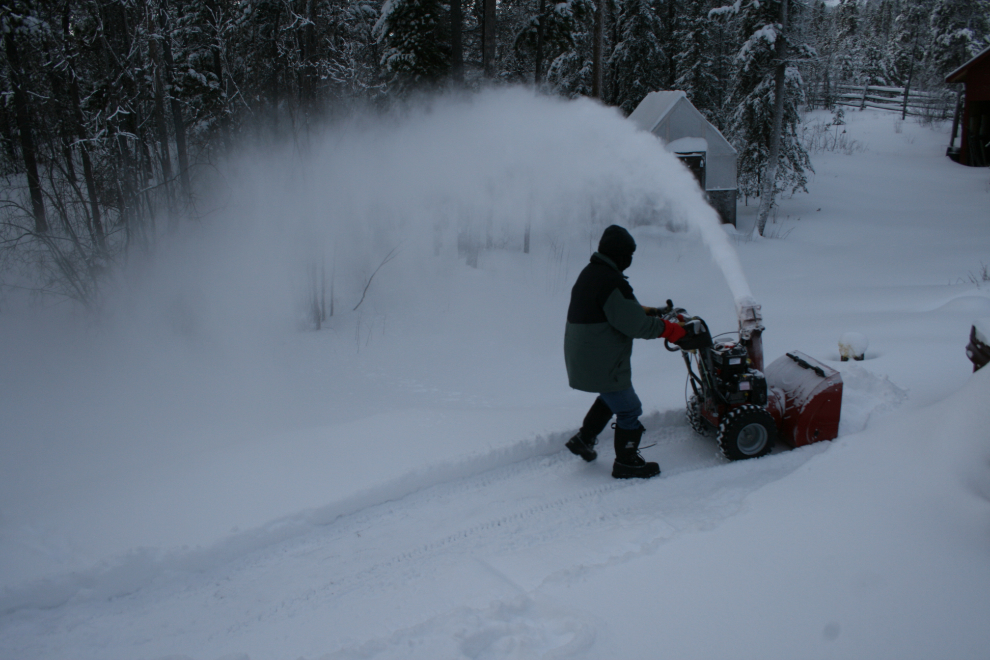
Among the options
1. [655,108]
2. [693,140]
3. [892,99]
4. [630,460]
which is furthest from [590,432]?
[892,99]

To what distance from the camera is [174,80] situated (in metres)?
14.9

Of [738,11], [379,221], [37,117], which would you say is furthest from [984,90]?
[37,117]

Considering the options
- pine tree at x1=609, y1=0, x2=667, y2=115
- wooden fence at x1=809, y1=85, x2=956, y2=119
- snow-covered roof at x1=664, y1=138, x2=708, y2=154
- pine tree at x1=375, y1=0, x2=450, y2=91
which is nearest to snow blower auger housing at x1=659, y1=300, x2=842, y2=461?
pine tree at x1=375, y1=0, x2=450, y2=91

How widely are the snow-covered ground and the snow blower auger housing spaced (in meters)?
0.22

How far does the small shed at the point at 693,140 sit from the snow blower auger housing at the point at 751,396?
12.2m

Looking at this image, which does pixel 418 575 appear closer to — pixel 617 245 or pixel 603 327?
pixel 603 327

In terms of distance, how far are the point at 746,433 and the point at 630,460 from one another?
0.99 m

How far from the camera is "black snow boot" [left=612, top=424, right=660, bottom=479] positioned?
446cm

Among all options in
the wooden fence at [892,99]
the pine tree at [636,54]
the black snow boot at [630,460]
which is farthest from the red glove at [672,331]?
the wooden fence at [892,99]

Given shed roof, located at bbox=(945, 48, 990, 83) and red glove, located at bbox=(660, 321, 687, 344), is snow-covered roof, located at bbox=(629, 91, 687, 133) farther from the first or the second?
shed roof, located at bbox=(945, 48, 990, 83)

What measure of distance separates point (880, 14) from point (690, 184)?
6428 cm

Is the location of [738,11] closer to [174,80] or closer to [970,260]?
[970,260]

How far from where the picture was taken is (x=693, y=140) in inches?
624

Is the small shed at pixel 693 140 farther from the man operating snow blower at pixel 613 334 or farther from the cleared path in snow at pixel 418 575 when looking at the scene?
the cleared path in snow at pixel 418 575
